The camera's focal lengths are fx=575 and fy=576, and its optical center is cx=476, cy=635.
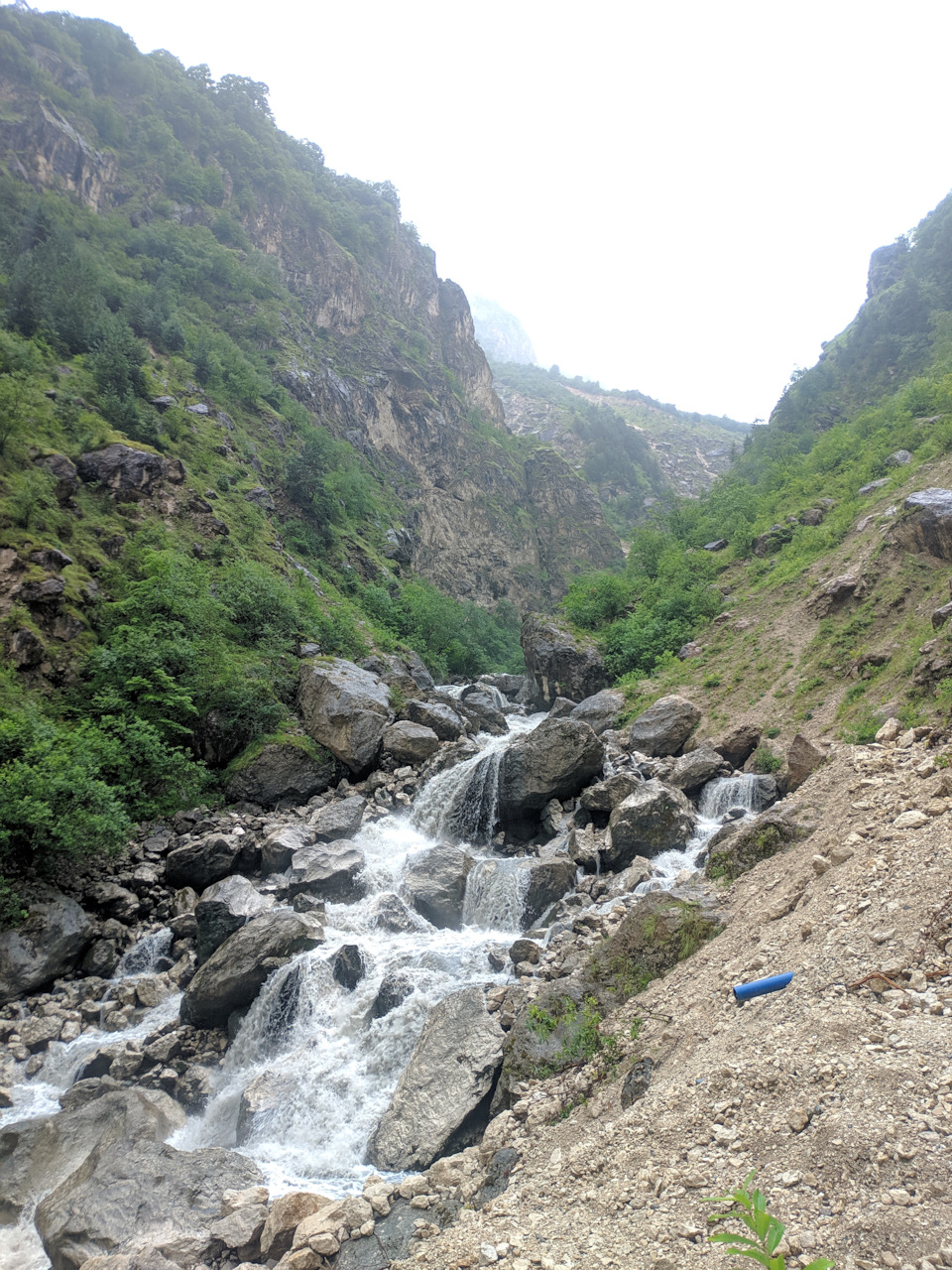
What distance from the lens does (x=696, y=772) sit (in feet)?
52.4

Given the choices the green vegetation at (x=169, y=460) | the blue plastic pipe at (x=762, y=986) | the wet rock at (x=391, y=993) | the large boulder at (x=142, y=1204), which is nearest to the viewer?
the blue plastic pipe at (x=762, y=986)

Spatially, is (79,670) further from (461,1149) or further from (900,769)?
(900,769)

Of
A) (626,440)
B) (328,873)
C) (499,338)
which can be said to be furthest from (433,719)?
(499,338)

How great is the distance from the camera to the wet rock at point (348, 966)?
1098 cm

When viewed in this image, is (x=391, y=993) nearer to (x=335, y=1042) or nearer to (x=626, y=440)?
(x=335, y=1042)

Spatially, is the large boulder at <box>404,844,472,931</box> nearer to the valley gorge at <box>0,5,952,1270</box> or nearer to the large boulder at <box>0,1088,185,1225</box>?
the valley gorge at <box>0,5,952,1270</box>

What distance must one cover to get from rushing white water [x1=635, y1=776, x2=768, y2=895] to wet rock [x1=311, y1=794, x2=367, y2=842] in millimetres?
8269

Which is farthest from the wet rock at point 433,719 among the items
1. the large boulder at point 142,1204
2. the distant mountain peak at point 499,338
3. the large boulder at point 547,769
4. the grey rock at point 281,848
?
the distant mountain peak at point 499,338

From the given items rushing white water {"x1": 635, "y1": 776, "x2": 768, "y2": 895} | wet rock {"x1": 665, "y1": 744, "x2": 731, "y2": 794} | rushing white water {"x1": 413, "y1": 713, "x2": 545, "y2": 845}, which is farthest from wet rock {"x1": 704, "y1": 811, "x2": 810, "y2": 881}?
rushing white water {"x1": 413, "y1": 713, "x2": 545, "y2": 845}

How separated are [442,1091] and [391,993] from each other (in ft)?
8.41

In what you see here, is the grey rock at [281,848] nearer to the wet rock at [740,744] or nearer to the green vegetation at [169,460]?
the green vegetation at [169,460]

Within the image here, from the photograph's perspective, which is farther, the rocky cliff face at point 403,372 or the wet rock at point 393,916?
the rocky cliff face at point 403,372

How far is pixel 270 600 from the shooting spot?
73.2 ft

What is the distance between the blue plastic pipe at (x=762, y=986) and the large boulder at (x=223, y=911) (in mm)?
10133
